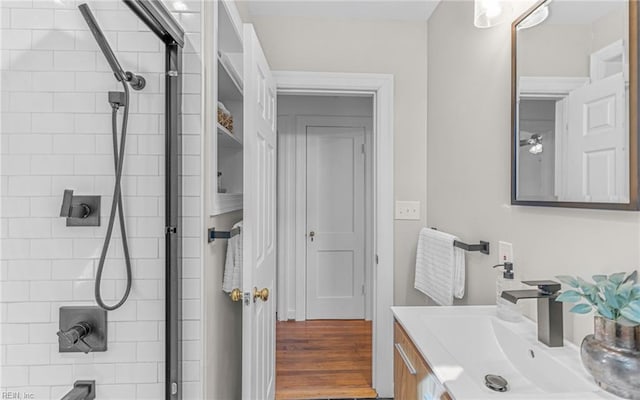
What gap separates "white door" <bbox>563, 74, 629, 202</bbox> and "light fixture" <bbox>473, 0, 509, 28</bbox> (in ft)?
1.69

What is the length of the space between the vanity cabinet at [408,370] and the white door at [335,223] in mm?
2308

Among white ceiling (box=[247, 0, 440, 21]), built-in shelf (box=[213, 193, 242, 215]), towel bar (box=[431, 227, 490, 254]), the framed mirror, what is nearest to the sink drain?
the framed mirror

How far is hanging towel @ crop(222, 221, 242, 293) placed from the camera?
1724mm

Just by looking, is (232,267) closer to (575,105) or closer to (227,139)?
(227,139)

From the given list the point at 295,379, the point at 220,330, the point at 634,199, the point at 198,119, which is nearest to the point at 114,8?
the point at 198,119

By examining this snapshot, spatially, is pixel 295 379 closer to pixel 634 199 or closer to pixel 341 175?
pixel 341 175

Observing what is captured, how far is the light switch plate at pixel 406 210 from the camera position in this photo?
237 cm

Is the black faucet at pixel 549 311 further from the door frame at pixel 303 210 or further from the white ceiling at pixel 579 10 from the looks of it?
the door frame at pixel 303 210

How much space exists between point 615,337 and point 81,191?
5.06 feet

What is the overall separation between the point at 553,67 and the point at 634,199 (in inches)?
20.4

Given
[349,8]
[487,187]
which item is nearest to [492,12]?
[487,187]

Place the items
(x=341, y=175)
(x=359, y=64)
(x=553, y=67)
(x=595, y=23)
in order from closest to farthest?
(x=595, y=23) < (x=553, y=67) < (x=359, y=64) < (x=341, y=175)

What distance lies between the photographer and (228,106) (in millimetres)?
2195

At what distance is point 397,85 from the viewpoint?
93.4 inches
